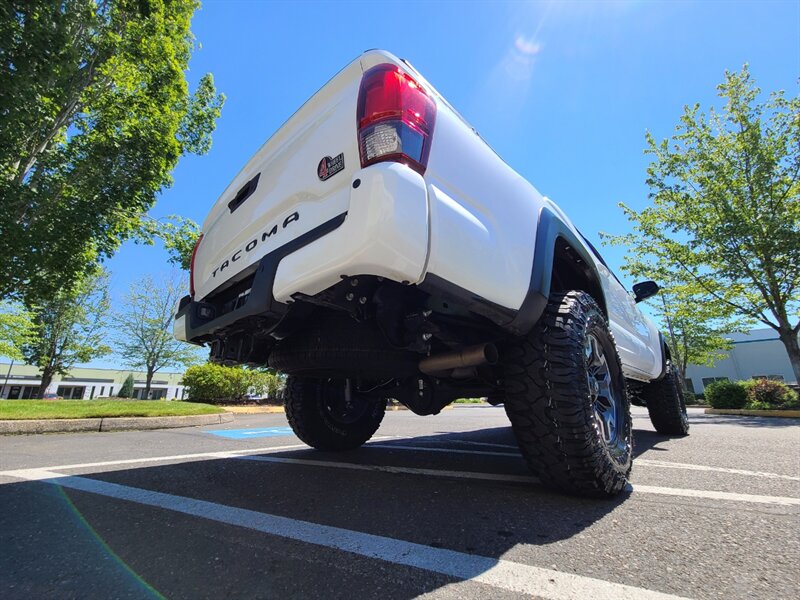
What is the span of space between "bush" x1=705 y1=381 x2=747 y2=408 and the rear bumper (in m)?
16.9

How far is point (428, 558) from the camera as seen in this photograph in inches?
58.2

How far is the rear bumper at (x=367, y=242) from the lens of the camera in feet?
4.75

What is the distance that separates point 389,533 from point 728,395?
1664cm

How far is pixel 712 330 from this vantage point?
2373 centimetres

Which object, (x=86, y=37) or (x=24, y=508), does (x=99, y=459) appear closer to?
(x=24, y=508)

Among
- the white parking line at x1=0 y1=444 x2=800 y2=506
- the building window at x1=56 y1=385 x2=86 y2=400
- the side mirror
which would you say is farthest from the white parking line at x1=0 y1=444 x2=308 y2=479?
the building window at x1=56 y1=385 x2=86 y2=400

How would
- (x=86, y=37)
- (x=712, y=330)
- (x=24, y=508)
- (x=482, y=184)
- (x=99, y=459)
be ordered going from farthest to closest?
(x=712, y=330)
(x=86, y=37)
(x=99, y=459)
(x=24, y=508)
(x=482, y=184)

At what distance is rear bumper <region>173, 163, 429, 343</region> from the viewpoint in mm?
1446

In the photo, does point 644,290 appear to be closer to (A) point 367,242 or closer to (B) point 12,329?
A: (A) point 367,242

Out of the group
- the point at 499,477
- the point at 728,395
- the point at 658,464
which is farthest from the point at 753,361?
the point at 499,477

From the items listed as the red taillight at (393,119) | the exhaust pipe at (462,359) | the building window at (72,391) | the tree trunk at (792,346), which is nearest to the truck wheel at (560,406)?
the exhaust pipe at (462,359)

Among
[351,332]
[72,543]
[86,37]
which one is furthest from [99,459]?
[86,37]

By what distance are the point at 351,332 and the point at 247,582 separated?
4.30ft

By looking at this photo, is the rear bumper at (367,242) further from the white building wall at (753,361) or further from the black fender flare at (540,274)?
the white building wall at (753,361)
